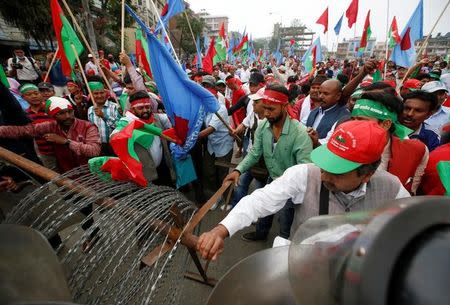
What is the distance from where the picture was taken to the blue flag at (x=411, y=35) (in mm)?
6902

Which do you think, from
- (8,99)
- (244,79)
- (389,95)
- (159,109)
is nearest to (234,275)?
(389,95)

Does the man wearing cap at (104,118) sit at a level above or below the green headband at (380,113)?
below

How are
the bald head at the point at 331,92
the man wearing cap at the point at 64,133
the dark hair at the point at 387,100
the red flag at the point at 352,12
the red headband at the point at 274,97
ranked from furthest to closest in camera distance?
the red flag at the point at 352,12 → the bald head at the point at 331,92 → the man wearing cap at the point at 64,133 → the red headband at the point at 274,97 → the dark hair at the point at 387,100

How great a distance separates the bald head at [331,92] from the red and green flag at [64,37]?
4.05m

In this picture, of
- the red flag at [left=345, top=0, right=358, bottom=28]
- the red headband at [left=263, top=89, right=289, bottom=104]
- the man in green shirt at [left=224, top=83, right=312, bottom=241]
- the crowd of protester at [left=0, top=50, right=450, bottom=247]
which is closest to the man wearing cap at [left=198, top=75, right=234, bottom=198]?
the crowd of protester at [left=0, top=50, right=450, bottom=247]

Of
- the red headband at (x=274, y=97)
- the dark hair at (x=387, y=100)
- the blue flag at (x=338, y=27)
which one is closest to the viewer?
the dark hair at (x=387, y=100)

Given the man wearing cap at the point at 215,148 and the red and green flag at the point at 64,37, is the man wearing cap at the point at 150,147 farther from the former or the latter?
the red and green flag at the point at 64,37

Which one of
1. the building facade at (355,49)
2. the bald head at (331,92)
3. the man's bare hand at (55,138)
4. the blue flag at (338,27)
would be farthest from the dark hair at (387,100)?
the blue flag at (338,27)

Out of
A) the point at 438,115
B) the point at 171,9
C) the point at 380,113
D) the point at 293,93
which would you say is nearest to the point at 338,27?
the point at 293,93

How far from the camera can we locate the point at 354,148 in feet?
4.73

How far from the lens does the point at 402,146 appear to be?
2.26 metres

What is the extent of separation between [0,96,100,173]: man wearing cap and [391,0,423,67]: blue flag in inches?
304

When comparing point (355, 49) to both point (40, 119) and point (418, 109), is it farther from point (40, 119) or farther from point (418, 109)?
point (40, 119)

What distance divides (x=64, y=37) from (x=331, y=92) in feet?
15.0
